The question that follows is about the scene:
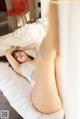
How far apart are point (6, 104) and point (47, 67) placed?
90 cm

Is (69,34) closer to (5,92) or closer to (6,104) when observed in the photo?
(5,92)

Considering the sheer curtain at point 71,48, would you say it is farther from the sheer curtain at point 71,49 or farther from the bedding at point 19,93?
the bedding at point 19,93

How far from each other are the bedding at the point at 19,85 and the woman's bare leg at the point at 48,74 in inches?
1.9

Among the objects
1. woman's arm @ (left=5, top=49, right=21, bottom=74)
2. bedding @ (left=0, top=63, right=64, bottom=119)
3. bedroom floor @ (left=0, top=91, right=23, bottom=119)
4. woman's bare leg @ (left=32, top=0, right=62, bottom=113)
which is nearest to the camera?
woman's bare leg @ (left=32, top=0, right=62, bottom=113)

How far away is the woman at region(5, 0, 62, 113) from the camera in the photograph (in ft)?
2.29

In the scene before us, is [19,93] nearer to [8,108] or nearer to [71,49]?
[8,108]

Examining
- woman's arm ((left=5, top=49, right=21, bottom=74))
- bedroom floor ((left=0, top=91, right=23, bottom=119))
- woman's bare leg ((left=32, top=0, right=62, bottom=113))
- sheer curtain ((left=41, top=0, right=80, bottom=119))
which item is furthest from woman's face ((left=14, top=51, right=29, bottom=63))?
sheer curtain ((left=41, top=0, right=80, bottom=119))

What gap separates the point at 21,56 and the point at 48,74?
93cm

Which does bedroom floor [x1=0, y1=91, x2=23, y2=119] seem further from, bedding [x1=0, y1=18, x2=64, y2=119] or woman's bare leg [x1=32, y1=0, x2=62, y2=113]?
woman's bare leg [x1=32, y1=0, x2=62, y2=113]

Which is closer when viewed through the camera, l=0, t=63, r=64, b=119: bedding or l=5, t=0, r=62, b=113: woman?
l=5, t=0, r=62, b=113: woman

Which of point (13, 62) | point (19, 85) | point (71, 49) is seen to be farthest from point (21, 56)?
point (71, 49)

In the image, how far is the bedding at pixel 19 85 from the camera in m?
1.27

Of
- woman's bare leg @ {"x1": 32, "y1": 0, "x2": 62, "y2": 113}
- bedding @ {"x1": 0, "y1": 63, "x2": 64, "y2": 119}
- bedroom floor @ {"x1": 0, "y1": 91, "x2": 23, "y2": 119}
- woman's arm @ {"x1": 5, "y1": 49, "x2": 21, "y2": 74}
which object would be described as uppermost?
woman's bare leg @ {"x1": 32, "y1": 0, "x2": 62, "y2": 113}

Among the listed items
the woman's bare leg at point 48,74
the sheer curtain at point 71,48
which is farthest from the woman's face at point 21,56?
the sheer curtain at point 71,48
